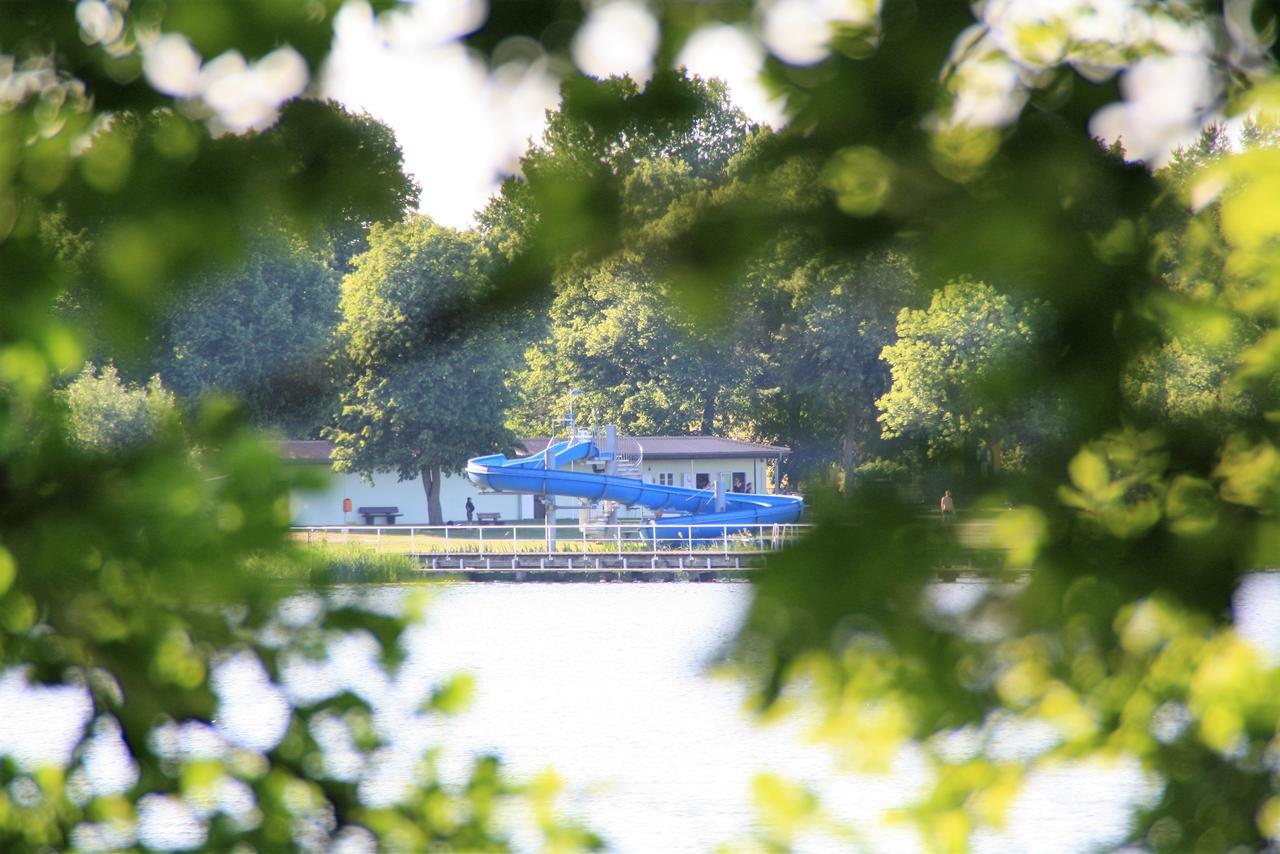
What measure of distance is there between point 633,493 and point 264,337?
27.0 meters

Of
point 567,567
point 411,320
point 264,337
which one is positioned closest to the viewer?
point 411,320

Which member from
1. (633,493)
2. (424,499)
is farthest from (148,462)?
(424,499)

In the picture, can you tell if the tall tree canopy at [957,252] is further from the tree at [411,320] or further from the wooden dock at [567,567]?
the wooden dock at [567,567]

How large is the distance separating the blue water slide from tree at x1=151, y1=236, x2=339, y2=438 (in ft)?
66.6

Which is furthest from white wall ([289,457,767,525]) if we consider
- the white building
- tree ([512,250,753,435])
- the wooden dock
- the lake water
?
tree ([512,250,753,435])

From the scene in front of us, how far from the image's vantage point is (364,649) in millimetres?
1227

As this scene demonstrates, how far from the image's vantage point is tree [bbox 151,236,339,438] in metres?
1.03

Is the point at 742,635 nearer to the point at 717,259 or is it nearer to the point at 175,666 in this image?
the point at 717,259

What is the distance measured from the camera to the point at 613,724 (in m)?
15.6

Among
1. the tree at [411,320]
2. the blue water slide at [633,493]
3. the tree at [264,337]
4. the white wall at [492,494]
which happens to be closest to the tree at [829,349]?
the tree at [411,320]

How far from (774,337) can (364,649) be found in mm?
501

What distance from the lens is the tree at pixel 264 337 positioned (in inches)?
40.6

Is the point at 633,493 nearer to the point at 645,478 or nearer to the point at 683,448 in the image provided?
the point at 683,448

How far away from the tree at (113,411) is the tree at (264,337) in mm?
19
